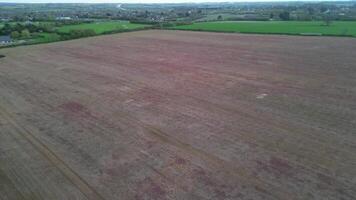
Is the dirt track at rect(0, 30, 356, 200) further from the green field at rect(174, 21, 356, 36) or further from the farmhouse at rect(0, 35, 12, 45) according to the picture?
the farmhouse at rect(0, 35, 12, 45)

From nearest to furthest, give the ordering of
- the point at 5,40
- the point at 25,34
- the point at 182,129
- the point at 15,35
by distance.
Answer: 1. the point at 182,129
2. the point at 5,40
3. the point at 15,35
4. the point at 25,34

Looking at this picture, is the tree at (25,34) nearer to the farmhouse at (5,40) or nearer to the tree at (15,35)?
the tree at (15,35)

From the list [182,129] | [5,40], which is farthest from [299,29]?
[5,40]

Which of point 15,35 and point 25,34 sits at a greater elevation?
point 25,34

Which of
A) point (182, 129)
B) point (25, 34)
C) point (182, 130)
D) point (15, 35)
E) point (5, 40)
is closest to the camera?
point (182, 130)

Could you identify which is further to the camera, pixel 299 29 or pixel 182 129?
pixel 299 29

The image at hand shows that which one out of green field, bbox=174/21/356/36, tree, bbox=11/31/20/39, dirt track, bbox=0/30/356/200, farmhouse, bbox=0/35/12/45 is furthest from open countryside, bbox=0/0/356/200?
tree, bbox=11/31/20/39

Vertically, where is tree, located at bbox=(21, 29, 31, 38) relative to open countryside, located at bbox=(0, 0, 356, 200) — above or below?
above

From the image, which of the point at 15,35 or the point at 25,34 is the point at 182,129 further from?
the point at 15,35

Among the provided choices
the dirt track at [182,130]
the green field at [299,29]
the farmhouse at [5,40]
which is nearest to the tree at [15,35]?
the farmhouse at [5,40]
